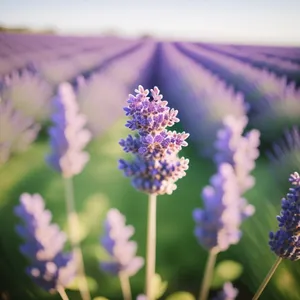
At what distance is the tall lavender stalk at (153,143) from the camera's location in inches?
32.3

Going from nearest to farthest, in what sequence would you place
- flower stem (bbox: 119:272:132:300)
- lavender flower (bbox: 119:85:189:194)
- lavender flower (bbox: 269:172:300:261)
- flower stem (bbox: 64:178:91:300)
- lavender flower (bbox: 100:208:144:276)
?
lavender flower (bbox: 119:85:189:194) → lavender flower (bbox: 269:172:300:261) → lavender flower (bbox: 100:208:144:276) → flower stem (bbox: 119:272:132:300) → flower stem (bbox: 64:178:91:300)

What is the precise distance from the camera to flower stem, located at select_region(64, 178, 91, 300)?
4.58 ft

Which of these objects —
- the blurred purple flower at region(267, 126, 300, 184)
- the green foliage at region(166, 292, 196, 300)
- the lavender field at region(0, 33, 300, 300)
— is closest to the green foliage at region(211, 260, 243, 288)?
the lavender field at region(0, 33, 300, 300)

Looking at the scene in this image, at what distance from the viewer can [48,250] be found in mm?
1090

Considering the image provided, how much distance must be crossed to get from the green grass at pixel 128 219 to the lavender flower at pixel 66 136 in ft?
1.01

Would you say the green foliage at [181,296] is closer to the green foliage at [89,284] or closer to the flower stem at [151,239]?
the flower stem at [151,239]

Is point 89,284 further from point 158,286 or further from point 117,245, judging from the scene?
point 117,245

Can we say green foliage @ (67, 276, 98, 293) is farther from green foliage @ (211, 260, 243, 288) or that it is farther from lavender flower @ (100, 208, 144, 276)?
green foliage @ (211, 260, 243, 288)

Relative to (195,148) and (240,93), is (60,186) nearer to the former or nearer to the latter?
(195,148)

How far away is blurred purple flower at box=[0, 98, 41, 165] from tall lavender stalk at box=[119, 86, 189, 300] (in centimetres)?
73

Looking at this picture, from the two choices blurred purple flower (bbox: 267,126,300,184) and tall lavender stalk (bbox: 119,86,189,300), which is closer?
tall lavender stalk (bbox: 119,86,189,300)

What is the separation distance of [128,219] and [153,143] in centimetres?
79

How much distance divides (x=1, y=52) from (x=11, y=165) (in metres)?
0.47

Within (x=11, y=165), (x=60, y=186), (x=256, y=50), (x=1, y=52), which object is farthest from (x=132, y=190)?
(x=256, y=50)
